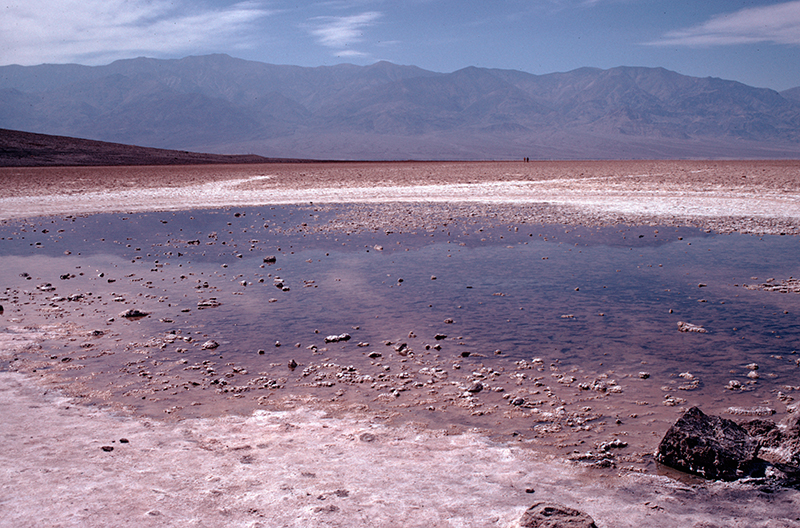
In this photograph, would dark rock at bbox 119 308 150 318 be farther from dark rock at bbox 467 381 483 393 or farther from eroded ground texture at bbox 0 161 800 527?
dark rock at bbox 467 381 483 393

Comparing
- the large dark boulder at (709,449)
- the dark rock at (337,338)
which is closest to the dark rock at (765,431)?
the large dark boulder at (709,449)

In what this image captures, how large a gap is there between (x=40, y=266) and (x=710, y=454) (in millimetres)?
10826

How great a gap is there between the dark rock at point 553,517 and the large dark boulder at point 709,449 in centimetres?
101

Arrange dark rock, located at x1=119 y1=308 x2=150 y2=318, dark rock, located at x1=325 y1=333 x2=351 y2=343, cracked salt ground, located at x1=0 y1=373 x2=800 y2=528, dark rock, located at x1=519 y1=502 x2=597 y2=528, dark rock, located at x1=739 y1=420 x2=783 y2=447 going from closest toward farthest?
1. dark rock, located at x1=519 y1=502 x2=597 y2=528
2. cracked salt ground, located at x1=0 y1=373 x2=800 y2=528
3. dark rock, located at x1=739 y1=420 x2=783 y2=447
4. dark rock, located at x1=325 y1=333 x2=351 y2=343
5. dark rock, located at x1=119 y1=308 x2=150 y2=318

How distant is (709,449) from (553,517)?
4.20ft

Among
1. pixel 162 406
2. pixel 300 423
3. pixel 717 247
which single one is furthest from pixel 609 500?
pixel 717 247

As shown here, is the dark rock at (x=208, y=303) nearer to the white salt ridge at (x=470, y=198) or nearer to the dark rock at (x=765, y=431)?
the dark rock at (x=765, y=431)

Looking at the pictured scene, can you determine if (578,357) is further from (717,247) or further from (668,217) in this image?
(668,217)

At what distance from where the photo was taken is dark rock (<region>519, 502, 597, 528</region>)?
119 inches

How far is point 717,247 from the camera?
462 inches

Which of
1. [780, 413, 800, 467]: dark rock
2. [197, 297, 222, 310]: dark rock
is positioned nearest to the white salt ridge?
[197, 297, 222, 310]: dark rock

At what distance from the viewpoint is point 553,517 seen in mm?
3070

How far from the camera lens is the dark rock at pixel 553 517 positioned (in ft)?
9.89

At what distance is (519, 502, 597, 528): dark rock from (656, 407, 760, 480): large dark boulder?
3.33 ft
